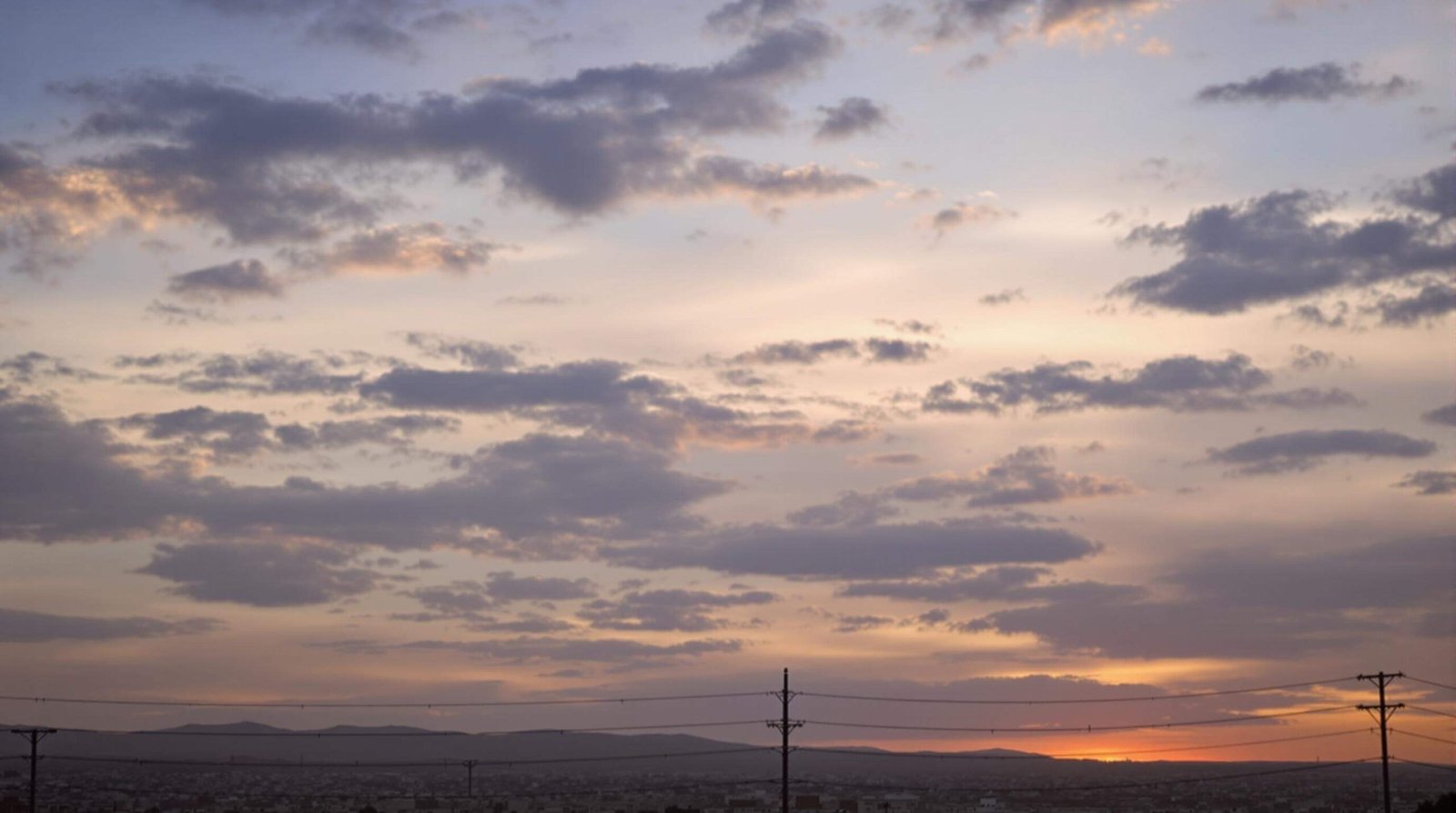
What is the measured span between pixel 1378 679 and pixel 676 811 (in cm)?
8487

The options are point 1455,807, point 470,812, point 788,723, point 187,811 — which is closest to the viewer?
point 1455,807

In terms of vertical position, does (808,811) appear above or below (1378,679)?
below

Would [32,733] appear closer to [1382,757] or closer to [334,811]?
[334,811]

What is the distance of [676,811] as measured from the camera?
178 meters

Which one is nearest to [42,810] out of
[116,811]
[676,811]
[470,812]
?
[116,811]

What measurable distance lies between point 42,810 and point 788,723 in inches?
4916

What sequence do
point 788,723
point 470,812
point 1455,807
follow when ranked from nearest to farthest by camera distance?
point 1455,807 < point 788,723 < point 470,812

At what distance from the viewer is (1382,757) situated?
11512cm

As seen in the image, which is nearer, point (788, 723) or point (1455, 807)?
point (1455, 807)

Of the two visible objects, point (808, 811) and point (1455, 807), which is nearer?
point (1455, 807)

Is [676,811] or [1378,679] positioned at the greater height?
[1378,679]

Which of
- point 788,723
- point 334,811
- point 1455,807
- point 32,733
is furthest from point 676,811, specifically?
point 1455,807

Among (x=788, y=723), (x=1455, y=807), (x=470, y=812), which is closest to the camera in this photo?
(x=1455, y=807)

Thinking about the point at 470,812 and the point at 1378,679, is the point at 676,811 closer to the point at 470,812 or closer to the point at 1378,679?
the point at 470,812
